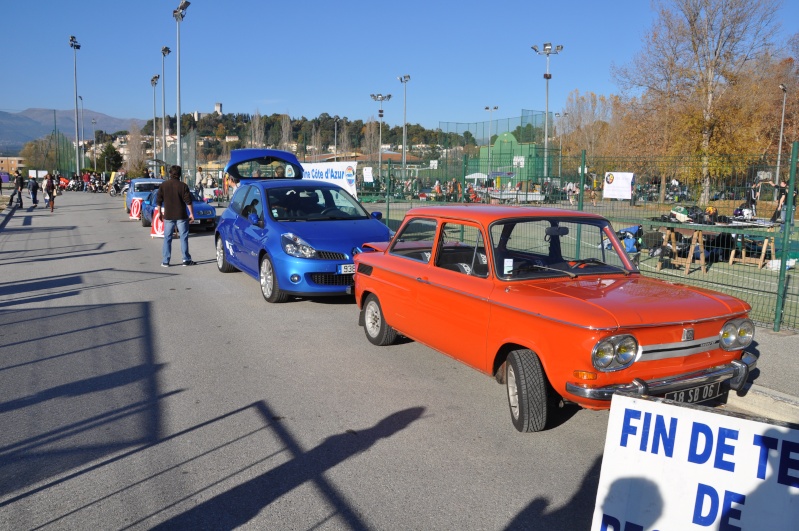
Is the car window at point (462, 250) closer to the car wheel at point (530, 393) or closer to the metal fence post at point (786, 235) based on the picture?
the car wheel at point (530, 393)

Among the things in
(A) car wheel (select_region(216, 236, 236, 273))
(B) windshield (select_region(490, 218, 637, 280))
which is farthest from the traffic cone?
(B) windshield (select_region(490, 218, 637, 280))

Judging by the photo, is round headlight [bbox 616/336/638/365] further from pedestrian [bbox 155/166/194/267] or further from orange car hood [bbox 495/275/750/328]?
pedestrian [bbox 155/166/194/267]

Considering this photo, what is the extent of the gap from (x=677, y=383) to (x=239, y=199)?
27.5 ft

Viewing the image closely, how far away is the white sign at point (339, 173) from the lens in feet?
59.2

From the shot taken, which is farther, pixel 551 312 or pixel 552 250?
pixel 552 250

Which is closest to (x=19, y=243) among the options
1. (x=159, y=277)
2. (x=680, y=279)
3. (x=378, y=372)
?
(x=159, y=277)

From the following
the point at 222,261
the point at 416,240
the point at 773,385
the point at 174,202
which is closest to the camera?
the point at 773,385

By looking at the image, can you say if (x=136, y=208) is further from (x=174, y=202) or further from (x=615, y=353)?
(x=615, y=353)

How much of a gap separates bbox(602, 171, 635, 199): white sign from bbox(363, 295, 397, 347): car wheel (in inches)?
216

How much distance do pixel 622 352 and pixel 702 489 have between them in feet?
4.73

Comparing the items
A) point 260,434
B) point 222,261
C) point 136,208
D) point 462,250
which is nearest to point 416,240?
point 462,250

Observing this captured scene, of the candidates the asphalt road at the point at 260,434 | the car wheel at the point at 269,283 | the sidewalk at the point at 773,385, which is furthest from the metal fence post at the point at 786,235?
the car wheel at the point at 269,283

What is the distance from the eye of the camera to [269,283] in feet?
31.2

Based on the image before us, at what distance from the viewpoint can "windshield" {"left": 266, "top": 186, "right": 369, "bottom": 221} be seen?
10.1m
